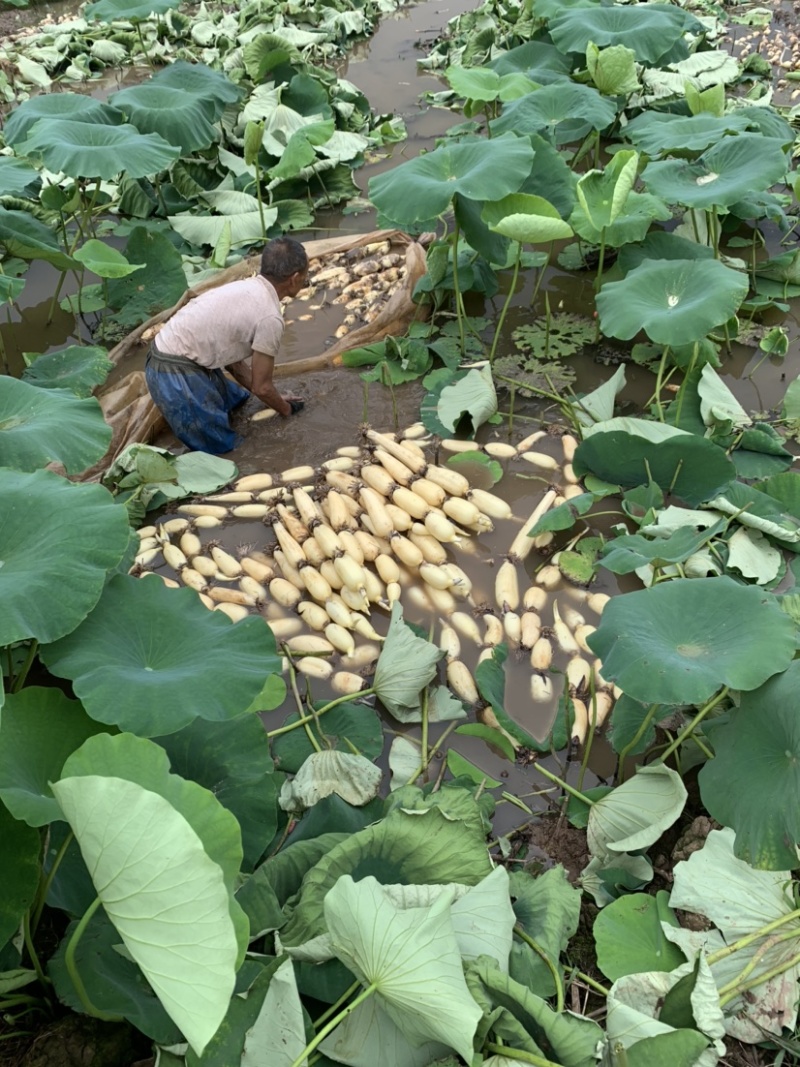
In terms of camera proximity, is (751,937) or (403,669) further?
(403,669)

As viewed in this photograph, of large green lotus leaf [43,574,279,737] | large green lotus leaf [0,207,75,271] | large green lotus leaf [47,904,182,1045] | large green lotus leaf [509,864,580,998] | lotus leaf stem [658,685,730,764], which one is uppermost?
large green lotus leaf [0,207,75,271]

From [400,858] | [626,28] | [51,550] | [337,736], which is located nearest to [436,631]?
[337,736]

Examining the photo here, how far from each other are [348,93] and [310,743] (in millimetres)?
6565

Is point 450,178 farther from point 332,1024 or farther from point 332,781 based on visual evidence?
point 332,1024

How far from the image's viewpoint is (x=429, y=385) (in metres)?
4.51

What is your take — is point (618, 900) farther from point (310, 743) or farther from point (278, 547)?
point (278, 547)

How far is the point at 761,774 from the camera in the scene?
2398 millimetres

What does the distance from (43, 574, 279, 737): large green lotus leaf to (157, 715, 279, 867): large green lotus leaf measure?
0.21 m

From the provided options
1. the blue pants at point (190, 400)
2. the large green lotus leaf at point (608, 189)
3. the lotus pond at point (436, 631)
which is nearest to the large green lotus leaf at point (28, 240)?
the lotus pond at point (436, 631)

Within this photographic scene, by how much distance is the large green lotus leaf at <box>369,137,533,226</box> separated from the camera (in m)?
4.09

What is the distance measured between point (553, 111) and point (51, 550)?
4492mm

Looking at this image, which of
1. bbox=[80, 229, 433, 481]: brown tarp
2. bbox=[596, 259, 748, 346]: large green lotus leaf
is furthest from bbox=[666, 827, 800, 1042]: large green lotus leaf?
bbox=[80, 229, 433, 481]: brown tarp

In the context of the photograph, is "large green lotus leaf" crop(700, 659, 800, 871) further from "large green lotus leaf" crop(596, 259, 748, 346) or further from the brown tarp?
the brown tarp

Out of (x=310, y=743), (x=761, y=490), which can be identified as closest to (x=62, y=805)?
(x=310, y=743)
